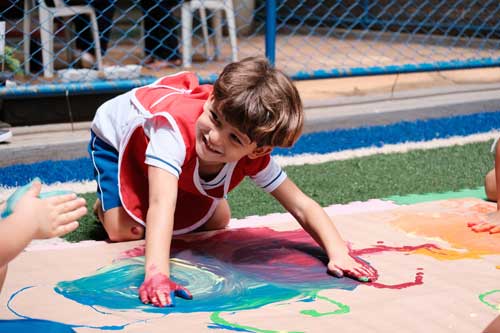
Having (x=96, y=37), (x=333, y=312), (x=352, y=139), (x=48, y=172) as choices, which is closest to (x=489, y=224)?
(x=333, y=312)

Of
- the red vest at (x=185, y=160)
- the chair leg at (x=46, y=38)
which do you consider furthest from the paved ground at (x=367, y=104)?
the red vest at (x=185, y=160)

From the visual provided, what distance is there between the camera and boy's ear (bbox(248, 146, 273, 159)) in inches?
76.2

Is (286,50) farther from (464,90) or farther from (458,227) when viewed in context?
(458,227)

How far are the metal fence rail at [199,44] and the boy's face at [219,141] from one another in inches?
64.4

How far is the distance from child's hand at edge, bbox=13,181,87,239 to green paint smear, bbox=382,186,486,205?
5.06 feet

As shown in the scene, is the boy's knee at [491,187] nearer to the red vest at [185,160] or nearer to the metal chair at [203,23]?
the red vest at [185,160]

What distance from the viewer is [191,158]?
6.67ft

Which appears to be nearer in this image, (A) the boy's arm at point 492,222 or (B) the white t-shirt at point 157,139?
(B) the white t-shirt at point 157,139

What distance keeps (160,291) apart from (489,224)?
44.8 inches

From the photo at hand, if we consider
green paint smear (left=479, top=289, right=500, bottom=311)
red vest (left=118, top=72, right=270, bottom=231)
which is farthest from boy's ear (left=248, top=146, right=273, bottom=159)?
green paint smear (left=479, top=289, right=500, bottom=311)

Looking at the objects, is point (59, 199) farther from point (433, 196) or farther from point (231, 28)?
point (231, 28)

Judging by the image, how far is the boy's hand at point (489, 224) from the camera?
7.81 feet

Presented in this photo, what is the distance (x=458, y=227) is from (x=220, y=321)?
1.00m

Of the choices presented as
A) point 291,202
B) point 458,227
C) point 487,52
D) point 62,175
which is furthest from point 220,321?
point 487,52
